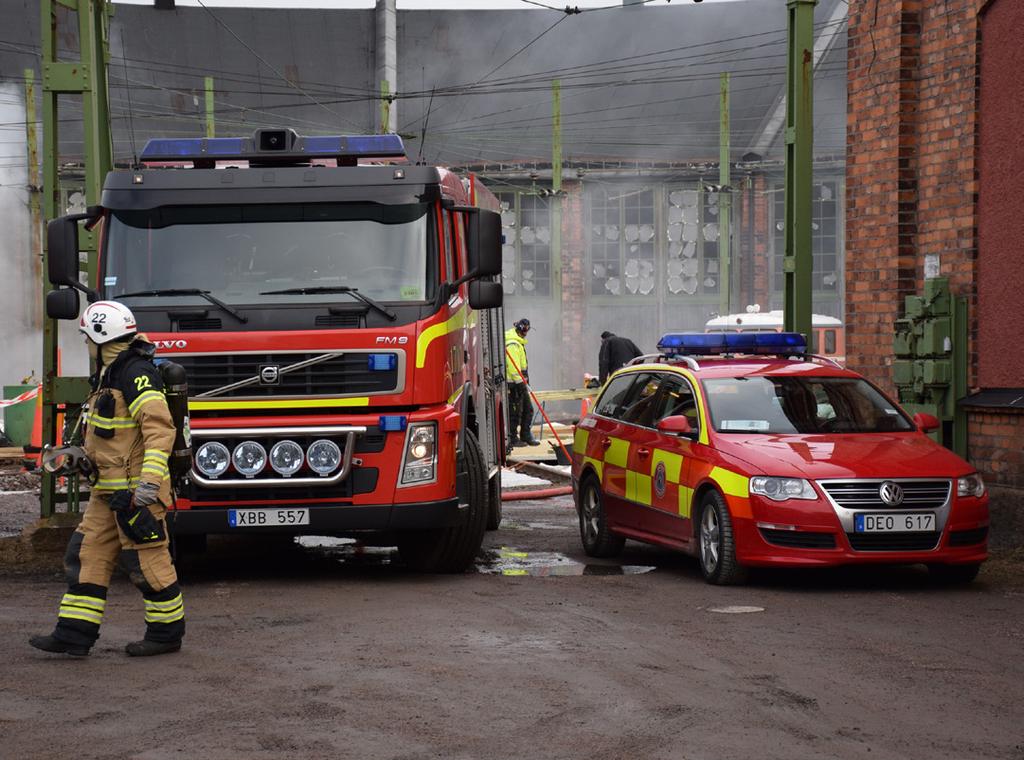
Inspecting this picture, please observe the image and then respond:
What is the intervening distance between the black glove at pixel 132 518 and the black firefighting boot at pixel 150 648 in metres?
0.51

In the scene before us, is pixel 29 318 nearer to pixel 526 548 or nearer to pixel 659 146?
pixel 659 146

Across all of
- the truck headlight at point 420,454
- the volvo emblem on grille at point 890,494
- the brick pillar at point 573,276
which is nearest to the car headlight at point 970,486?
the volvo emblem on grille at point 890,494

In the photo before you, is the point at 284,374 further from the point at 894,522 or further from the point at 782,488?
→ the point at 894,522

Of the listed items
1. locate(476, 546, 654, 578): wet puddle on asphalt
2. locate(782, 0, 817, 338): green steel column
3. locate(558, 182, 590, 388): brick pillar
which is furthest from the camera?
locate(558, 182, 590, 388): brick pillar

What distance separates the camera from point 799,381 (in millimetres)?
12469

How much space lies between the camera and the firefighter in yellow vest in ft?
27.3

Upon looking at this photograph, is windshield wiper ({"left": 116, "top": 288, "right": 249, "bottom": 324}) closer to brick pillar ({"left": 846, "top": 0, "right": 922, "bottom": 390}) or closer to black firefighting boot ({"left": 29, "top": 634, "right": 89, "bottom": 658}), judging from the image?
black firefighting boot ({"left": 29, "top": 634, "right": 89, "bottom": 658})

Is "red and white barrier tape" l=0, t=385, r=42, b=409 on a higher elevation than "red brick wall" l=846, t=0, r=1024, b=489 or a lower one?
lower

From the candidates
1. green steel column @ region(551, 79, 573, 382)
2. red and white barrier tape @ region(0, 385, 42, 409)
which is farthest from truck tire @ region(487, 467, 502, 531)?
green steel column @ region(551, 79, 573, 382)

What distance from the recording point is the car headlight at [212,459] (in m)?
11.2

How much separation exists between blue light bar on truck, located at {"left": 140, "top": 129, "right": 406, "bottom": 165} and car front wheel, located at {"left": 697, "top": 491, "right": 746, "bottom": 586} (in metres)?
3.40

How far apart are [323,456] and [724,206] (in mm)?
38033

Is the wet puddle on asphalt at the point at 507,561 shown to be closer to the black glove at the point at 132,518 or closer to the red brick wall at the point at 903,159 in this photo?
the red brick wall at the point at 903,159

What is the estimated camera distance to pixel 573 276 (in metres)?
48.8
